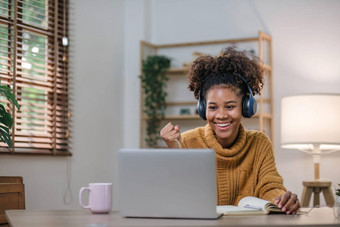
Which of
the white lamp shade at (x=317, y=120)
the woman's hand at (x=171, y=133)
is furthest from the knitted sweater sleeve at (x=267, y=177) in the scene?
A: the white lamp shade at (x=317, y=120)

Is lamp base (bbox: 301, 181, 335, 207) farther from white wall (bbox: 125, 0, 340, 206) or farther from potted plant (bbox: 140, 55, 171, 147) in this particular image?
potted plant (bbox: 140, 55, 171, 147)

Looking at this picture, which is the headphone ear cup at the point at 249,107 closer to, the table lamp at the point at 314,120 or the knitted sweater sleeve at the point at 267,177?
the knitted sweater sleeve at the point at 267,177

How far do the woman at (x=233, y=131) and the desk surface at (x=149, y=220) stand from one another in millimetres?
484

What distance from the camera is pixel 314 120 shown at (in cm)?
411

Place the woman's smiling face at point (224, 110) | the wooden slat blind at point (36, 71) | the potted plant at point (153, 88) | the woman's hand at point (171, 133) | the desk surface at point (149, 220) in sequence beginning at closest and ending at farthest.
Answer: the desk surface at point (149, 220), the woman's hand at point (171, 133), the woman's smiling face at point (224, 110), the wooden slat blind at point (36, 71), the potted plant at point (153, 88)

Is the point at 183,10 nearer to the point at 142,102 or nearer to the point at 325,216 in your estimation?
the point at 142,102

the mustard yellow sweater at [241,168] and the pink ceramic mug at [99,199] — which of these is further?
the mustard yellow sweater at [241,168]

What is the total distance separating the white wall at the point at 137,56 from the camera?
4.45 meters

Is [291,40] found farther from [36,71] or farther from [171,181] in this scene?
[171,181]

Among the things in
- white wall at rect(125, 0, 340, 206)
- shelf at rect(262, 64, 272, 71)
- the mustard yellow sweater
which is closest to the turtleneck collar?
the mustard yellow sweater

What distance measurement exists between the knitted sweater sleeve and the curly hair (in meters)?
0.25

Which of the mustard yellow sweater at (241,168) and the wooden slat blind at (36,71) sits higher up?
the wooden slat blind at (36,71)

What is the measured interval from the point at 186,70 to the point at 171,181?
3081mm

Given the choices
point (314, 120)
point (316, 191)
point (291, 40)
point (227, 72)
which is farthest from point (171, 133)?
point (291, 40)
